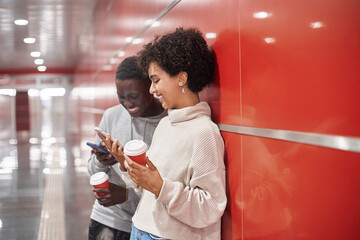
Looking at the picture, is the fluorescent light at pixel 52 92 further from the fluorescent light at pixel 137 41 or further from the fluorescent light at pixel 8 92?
the fluorescent light at pixel 137 41

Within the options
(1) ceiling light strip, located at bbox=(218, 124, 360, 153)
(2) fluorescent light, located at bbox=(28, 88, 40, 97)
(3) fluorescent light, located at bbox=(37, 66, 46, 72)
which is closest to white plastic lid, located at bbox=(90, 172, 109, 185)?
(1) ceiling light strip, located at bbox=(218, 124, 360, 153)

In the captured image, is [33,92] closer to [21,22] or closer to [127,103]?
[21,22]

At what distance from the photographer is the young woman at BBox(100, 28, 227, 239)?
1.17 m

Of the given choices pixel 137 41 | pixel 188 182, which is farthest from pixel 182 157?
pixel 137 41

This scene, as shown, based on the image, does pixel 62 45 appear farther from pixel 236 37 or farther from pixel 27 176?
pixel 236 37

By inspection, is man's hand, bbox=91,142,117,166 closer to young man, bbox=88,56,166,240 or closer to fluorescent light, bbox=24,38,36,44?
young man, bbox=88,56,166,240

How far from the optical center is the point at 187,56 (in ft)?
4.23

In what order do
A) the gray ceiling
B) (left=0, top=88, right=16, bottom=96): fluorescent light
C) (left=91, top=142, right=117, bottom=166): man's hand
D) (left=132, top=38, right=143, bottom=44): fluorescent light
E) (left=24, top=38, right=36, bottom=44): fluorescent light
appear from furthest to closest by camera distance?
1. (left=0, top=88, right=16, bottom=96): fluorescent light
2. (left=24, top=38, right=36, bottom=44): fluorescent light
3. the gray ceiling
4. (left=132, top=38, right=143, bottom=44): fluorescent light
5. (left=91, top=142, right=117, bottom=166): man's hand

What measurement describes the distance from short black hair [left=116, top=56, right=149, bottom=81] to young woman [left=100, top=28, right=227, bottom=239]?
1.09ft

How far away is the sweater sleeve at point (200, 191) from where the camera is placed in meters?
1.15

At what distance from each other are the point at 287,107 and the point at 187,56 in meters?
0.48

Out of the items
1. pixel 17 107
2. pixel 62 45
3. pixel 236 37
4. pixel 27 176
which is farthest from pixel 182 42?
pixel 17 107

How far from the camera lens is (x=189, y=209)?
116cm

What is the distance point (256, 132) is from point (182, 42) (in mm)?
439
